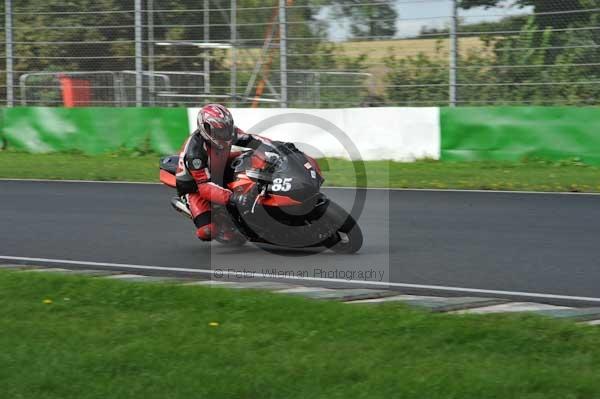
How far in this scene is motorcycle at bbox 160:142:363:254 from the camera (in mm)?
8039

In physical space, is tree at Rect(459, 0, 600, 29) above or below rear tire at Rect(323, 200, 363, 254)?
above

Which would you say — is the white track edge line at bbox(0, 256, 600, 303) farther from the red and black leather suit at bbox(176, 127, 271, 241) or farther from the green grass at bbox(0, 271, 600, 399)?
the green grass at bbox(0, 271, 600, 399)

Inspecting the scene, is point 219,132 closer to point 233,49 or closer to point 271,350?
point 271,350

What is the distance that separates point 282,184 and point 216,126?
0.87m

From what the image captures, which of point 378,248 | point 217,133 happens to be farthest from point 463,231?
point 217,133

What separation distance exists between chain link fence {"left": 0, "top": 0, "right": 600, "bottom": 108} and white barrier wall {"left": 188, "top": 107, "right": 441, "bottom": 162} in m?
0.83

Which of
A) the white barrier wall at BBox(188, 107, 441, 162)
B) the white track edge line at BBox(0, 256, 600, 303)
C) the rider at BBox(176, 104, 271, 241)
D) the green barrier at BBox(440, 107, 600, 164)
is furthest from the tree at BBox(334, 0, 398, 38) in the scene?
the white track edge line at BBox(0, 256, 600, 303)

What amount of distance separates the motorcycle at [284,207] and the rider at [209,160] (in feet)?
0.26

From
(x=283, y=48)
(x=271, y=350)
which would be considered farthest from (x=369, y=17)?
(x=271, y=350)

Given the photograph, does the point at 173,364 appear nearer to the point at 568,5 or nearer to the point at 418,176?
the point at 418,176

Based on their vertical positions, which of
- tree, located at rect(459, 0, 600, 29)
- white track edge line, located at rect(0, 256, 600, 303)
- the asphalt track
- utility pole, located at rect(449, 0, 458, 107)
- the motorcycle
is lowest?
white track edge line, located at rect(0, 256, 600, 303)

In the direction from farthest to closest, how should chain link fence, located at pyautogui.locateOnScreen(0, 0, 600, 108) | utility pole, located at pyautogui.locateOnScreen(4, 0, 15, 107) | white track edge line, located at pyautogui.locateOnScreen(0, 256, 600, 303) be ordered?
utility pole, located at pyautogui.locateOnScreen(4, 0, 15, 107)
chain link fence, located at pyautogui.locateOnScreen(0, 0, 600, 108)
white track edge line, located at pyautogui.locateOnScreen(0, 256, 600, 303)

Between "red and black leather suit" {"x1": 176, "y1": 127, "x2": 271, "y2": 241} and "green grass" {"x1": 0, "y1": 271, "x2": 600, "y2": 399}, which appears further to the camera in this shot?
"red and black leather suit" {"x1": 176, "y1": 127, "x2": 271, "y2": 241}

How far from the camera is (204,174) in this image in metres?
8.61
